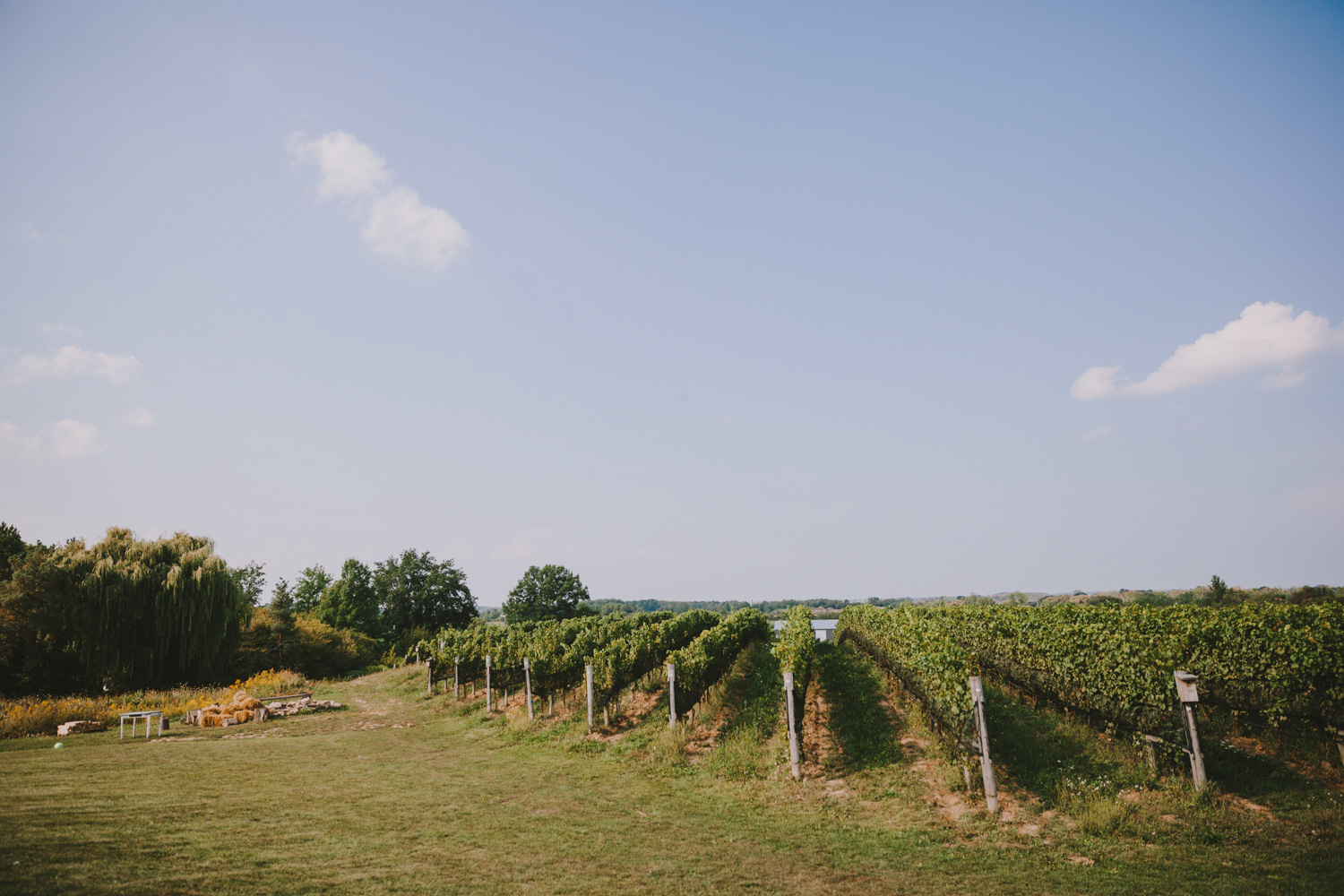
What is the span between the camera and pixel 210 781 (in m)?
11.4

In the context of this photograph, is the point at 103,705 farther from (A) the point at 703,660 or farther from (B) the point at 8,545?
(A) the point at 703,660

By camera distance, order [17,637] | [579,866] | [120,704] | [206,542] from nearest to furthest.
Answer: [579,866], [120,704], [17,637], [206,542]

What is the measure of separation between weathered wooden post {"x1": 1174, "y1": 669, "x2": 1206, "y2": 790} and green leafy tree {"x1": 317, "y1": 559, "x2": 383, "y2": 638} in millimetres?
60682

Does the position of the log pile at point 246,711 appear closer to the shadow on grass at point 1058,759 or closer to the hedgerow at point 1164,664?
the hedgerow at point 1164,664

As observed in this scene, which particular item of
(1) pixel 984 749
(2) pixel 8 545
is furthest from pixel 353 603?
(1) pixel 984 749

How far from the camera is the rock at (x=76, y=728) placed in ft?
58.1

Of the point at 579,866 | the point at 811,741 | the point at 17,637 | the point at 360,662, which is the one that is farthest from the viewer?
the point at 360,662

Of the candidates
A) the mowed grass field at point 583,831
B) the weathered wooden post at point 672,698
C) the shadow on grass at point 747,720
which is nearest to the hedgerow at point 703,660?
the weathered wooden post at point 672,698

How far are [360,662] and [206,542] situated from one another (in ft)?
74.5

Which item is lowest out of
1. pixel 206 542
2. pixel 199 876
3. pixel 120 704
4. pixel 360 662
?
pixel 360 662

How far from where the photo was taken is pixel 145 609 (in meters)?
25.8

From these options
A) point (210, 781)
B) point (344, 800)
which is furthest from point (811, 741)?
point (210, 781)

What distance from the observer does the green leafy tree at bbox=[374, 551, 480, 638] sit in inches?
2299

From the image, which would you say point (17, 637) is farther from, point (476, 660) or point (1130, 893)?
point (1130, 893)
